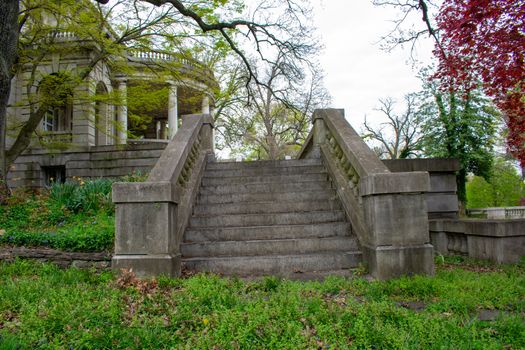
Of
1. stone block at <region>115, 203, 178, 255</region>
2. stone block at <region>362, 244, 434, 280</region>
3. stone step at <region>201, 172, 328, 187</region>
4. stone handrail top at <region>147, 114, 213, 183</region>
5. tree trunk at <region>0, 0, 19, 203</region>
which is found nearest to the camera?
stone block at <region>362, 244, 434, 280</region>

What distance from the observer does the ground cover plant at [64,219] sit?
6297 mm

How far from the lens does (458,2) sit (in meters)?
8.27

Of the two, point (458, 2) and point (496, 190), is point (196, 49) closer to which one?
point (458, 2)

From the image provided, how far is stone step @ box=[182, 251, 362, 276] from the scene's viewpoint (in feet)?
17.6

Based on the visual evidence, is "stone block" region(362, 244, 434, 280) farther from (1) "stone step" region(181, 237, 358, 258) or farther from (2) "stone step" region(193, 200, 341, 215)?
(2) "stone step" region(193, 200, 341, 215)

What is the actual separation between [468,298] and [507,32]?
599 centimetres

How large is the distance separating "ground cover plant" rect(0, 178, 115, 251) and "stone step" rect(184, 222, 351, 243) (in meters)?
1.51

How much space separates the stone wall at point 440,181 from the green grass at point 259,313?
3562mm

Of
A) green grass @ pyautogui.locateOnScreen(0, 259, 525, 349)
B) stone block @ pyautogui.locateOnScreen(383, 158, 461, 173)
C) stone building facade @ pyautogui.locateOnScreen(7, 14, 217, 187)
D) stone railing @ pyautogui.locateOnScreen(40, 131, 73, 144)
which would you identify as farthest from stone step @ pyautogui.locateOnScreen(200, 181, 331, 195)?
stone railing @ pyautogui.locateOnScreen(40, 131, 73, 144)

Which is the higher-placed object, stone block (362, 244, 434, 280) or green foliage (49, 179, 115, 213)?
green foliage (49, 179, 115, 213)

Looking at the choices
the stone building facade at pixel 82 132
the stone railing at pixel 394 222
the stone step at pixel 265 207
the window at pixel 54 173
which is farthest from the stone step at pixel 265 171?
the window at pixel 54 173

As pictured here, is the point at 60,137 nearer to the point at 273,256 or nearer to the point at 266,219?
the point at 266,219

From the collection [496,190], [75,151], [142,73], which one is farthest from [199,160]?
[496,190]

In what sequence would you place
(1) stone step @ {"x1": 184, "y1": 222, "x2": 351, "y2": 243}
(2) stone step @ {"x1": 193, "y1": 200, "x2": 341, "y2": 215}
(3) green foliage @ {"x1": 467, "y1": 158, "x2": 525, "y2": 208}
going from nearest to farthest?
(1) stone step @ {"x1": 184, "y1": 222, "x2": 351, "y2": 243} → (2) stone step @ {"x1": 193, "y1": 200, "x2": 341, "y2": 215} → (3) green foliage @ {"x1": 467, "y1": 158, "x2": 525, "y2": 208}
